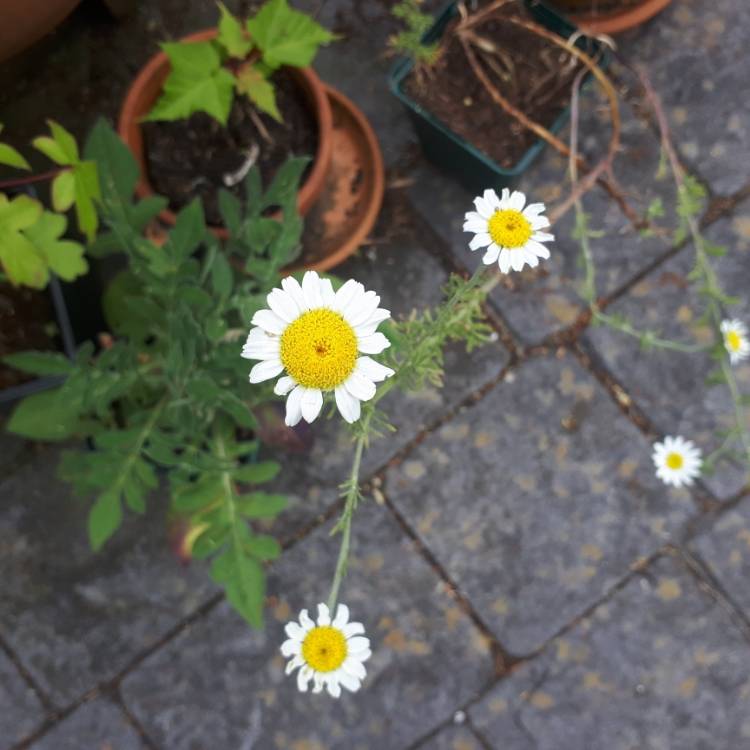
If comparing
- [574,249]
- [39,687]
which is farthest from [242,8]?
[39,687]

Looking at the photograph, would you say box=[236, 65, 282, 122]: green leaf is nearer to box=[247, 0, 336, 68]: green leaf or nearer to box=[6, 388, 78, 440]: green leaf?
box=[247, 0, 336, 68]: green leaf

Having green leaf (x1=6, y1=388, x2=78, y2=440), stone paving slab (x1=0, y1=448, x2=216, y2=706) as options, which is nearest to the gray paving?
stone paving slab (x1=0, y1=448, x2=216, y2=706)

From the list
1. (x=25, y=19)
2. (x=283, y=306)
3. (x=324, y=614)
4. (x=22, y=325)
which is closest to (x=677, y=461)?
(x=324, y=614)

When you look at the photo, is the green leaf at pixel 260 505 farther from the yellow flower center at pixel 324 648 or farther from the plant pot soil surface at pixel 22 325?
the plant pot soil surface at pixel 22 325

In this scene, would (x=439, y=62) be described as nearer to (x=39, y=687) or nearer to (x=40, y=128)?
(x=40, y=128)

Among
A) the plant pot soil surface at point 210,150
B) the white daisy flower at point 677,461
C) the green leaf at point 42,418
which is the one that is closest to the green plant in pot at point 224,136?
the plant pot soil surface at point 210,150
